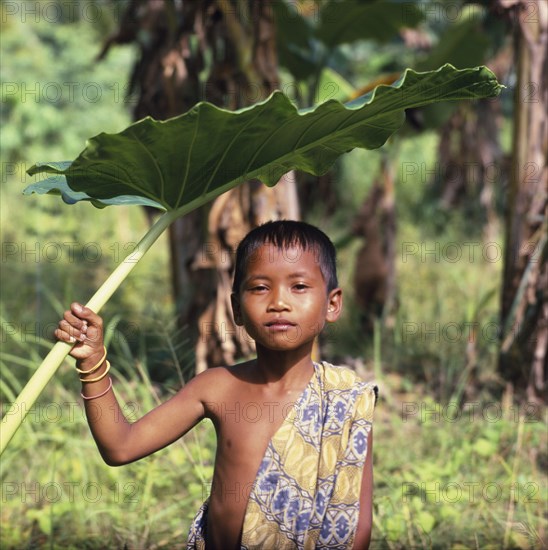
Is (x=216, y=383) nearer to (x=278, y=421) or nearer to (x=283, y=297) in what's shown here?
(x=278, y=421)

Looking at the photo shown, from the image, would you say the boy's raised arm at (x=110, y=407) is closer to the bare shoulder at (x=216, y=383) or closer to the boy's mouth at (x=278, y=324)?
the bare shoulder at (x=216, y=383)

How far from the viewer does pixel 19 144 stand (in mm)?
9695

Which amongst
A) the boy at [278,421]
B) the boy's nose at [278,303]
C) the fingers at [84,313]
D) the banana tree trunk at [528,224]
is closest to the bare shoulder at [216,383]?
the boy at [278,421]

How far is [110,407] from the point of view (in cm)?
169

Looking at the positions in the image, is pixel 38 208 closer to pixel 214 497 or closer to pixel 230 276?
pixel 230 276

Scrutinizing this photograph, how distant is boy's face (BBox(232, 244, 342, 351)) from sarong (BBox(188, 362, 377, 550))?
0.16m

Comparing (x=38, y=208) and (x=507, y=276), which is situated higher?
(x=38, y=208)

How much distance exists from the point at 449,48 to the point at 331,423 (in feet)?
13.0

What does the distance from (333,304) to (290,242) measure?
0.19 metres

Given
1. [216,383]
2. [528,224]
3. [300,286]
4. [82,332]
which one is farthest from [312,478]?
[528,224]

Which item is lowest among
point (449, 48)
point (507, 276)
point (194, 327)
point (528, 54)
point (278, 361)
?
point (278, 361)

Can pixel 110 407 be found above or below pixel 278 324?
below

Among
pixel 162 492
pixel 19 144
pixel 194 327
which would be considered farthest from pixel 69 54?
pixel 162 492

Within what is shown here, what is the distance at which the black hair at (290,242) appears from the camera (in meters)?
1.80
